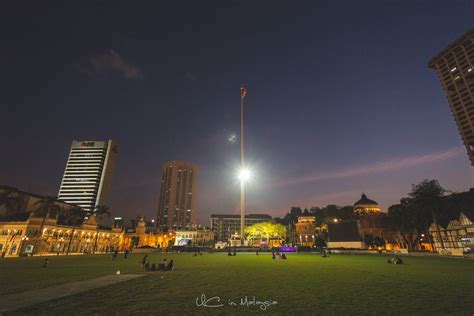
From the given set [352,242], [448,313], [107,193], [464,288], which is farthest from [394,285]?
[107,193]

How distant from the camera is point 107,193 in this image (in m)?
194

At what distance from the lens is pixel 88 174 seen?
18850 cm

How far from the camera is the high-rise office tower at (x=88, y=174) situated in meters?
184

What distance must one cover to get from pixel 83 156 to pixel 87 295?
21562 centimetres

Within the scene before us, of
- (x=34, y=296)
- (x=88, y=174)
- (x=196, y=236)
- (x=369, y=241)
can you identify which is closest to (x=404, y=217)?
(x=369, y=241)

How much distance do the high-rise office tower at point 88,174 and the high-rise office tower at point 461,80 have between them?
232m

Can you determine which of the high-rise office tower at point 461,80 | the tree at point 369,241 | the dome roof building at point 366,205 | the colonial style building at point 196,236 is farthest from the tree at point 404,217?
the colonial style building at point 196,236

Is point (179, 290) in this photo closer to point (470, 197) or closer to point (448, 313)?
point (448, 313)

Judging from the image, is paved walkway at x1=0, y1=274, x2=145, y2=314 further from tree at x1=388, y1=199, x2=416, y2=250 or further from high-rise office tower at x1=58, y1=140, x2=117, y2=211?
high-rise office tower at x1=58, y1=140, x2=117, y2=211

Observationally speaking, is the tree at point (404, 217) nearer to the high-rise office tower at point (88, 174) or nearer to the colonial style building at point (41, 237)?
the colonial style building at point (41, 237)

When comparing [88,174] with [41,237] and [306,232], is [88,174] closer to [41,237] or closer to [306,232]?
[41,237]

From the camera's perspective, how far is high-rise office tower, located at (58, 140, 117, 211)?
602 feet

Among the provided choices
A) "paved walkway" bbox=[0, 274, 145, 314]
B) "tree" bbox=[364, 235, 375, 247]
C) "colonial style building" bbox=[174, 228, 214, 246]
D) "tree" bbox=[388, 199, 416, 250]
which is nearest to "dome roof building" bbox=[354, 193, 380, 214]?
"tree" bbox=[364, 235, 375, 247]

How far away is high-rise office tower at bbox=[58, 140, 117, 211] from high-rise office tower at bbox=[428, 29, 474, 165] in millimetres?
232444
